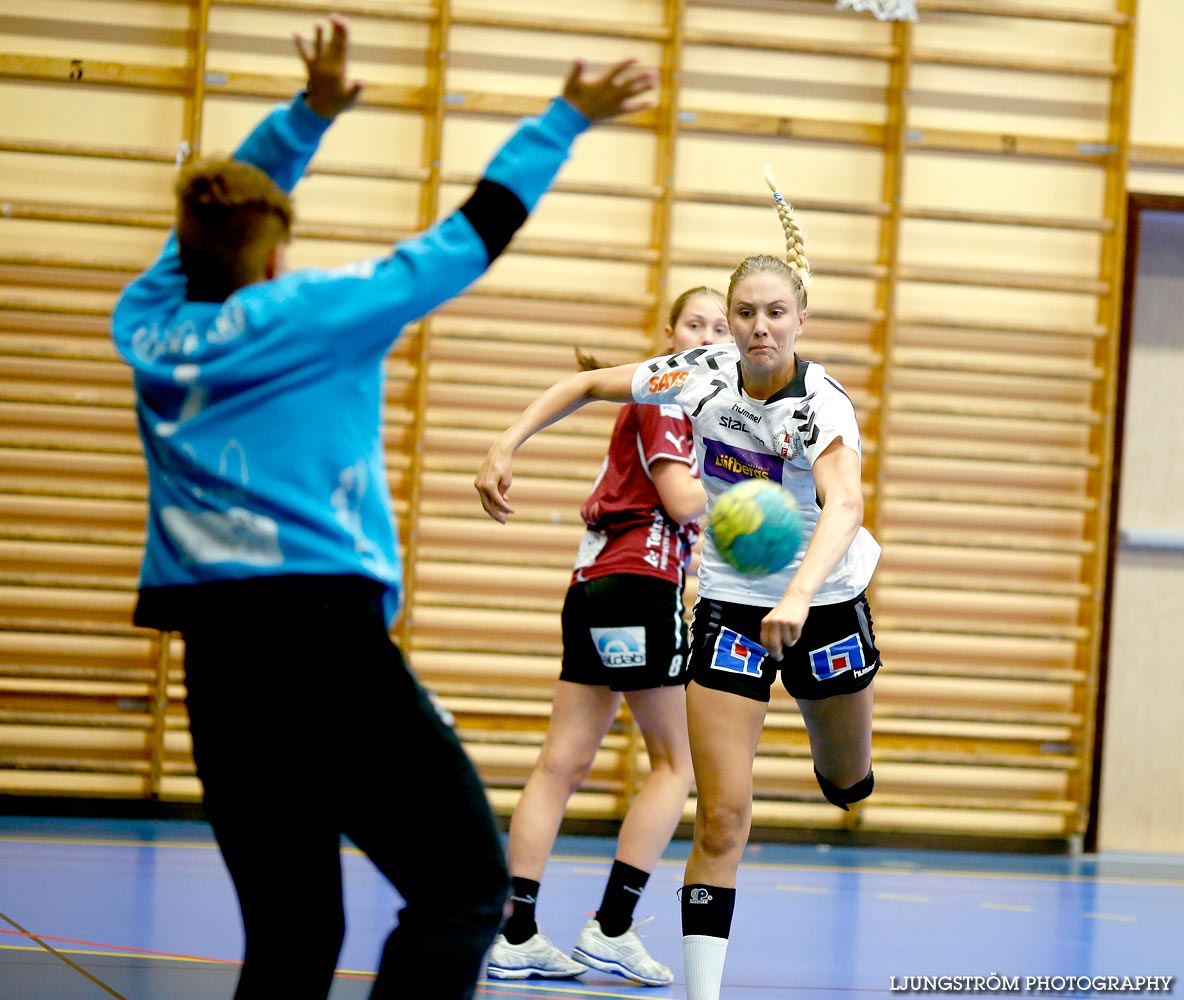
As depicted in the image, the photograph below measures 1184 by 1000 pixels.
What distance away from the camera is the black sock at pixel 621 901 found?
411cm

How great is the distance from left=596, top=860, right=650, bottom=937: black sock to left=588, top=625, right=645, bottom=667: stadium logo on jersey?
0.57 metres

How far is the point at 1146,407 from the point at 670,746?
→ 469 cm

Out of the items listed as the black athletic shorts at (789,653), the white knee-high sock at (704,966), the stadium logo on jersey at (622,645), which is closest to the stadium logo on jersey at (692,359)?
the black athletic shorts at (789,653)

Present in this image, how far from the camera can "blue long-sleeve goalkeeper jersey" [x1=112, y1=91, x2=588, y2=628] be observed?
206cm

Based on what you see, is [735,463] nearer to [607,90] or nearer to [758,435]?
[758,435]

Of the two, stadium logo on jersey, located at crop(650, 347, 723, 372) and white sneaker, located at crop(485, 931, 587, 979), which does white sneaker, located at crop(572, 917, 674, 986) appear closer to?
white sneaker, located at crop(485, 931, 587, 979)

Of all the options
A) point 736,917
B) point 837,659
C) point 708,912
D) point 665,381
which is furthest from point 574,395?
point 736,917

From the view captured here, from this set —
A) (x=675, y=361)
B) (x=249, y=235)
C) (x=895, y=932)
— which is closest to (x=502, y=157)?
(x=249, y=235)

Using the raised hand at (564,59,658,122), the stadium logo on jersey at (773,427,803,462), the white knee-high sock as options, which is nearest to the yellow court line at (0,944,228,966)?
the white knee-high sock

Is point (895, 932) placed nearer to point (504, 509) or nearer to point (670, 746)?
point (670, 746)

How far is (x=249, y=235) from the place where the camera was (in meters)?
2.14

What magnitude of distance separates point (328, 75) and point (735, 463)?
1.56 meters

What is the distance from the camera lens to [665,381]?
371 centimetres

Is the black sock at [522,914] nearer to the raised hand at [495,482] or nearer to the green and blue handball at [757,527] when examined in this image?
the raised hand at [495,482]
